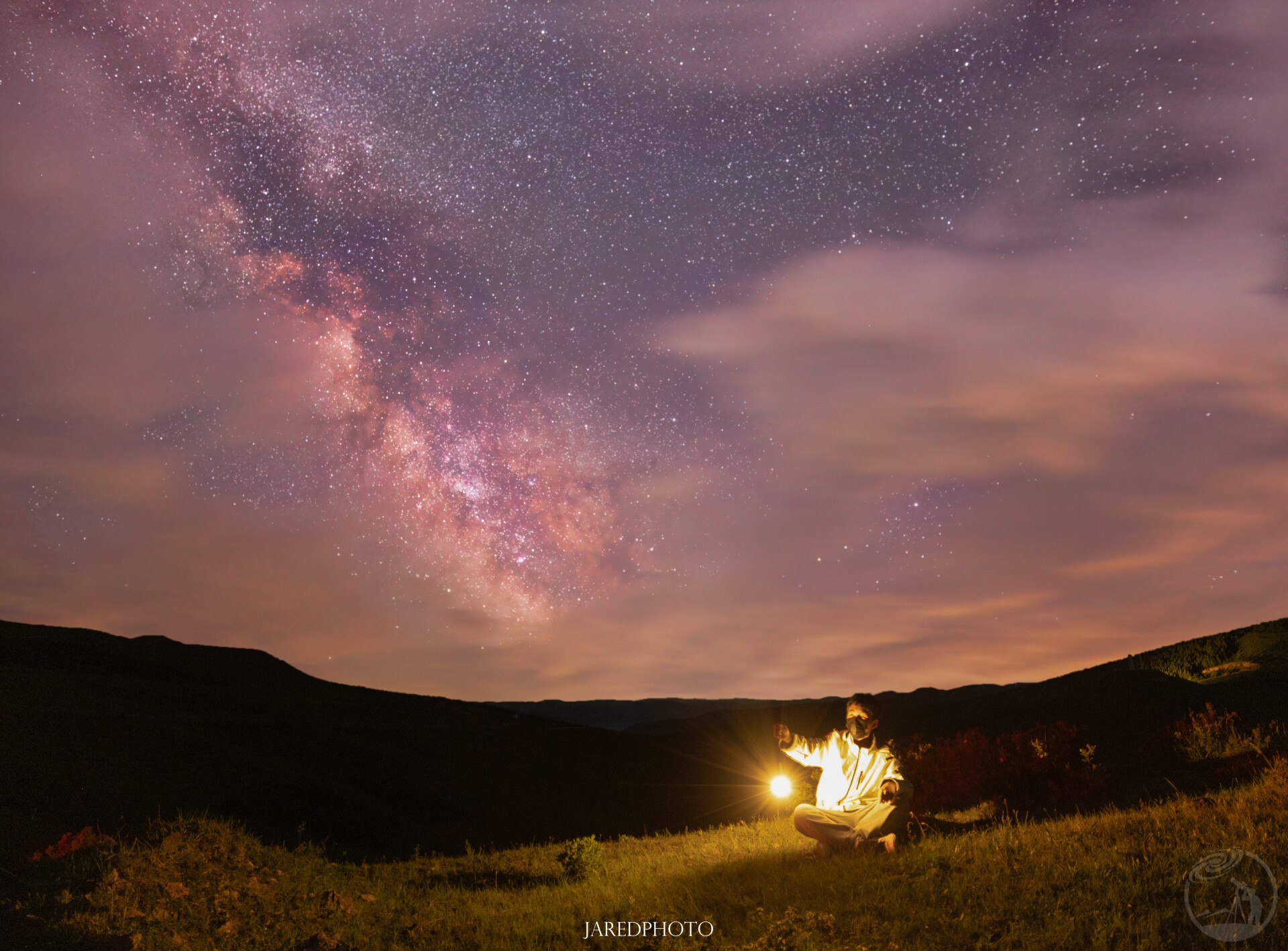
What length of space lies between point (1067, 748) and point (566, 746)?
78.5ft

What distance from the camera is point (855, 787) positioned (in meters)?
9.22

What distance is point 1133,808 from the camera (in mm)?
10656

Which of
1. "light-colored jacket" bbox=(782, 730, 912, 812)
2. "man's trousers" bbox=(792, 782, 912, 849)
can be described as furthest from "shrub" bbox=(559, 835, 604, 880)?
"light-colored jacket" bbox=(782, 730, 912, 812)

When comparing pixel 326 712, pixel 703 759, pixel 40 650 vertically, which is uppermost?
pixel 40 650

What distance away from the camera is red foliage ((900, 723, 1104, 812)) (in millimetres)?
12875

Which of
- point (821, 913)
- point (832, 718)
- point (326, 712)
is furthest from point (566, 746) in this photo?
point (821, 913)

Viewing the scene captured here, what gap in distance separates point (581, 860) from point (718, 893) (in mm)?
3462

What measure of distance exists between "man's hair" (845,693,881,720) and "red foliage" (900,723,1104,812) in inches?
198

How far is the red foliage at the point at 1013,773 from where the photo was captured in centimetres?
1288

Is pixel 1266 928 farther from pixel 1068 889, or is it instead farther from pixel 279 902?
pixel 279 902

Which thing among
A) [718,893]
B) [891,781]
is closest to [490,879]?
[718,893]

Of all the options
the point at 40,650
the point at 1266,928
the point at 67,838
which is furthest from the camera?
the point at 40,650

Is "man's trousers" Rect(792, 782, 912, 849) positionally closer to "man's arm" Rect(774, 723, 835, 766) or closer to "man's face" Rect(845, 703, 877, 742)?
"man's arm" Rect(774, 723, 835, 766)

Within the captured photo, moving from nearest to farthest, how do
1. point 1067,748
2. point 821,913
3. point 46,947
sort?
1. point 821,913
2. point 46,947
3. point 1067,748
